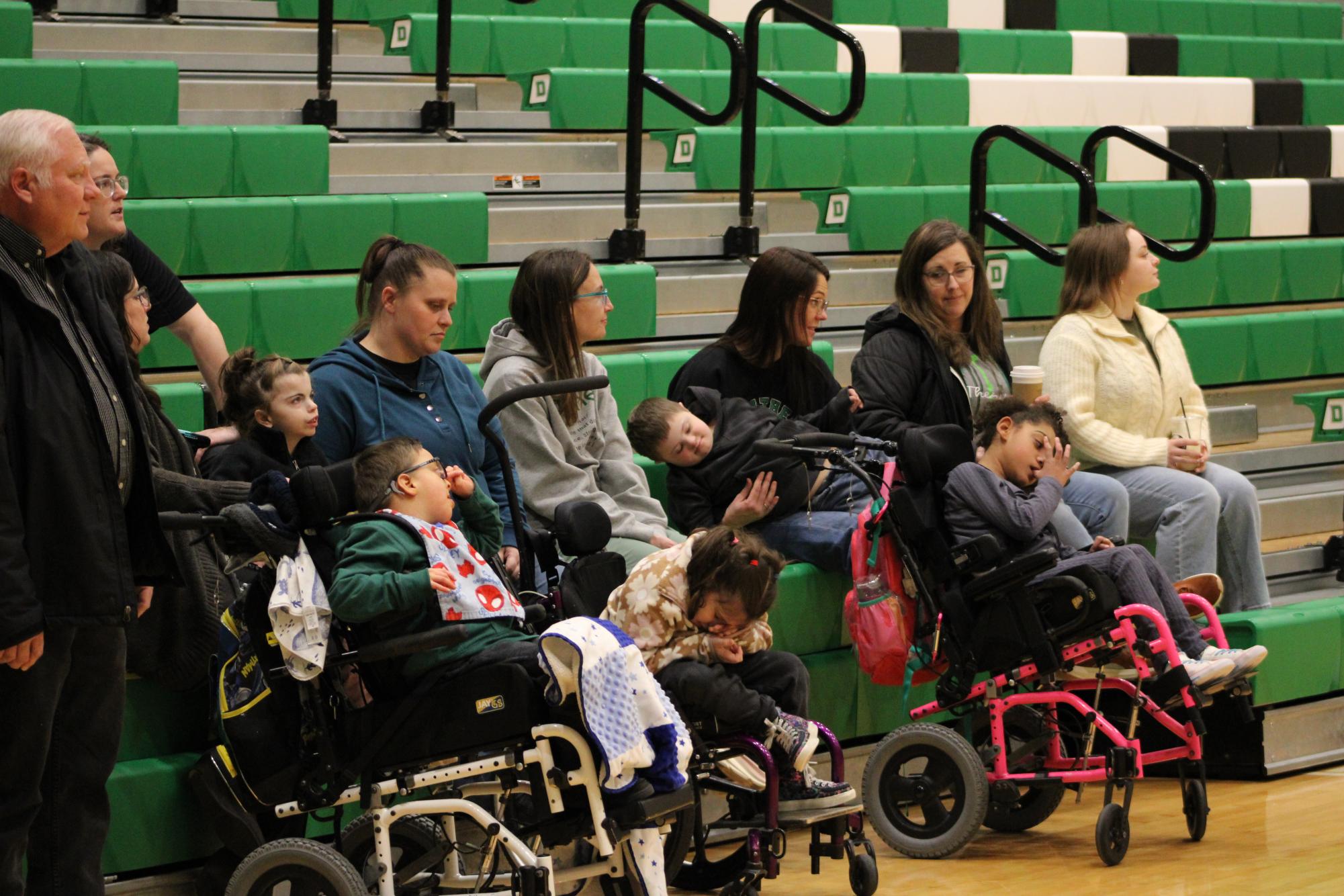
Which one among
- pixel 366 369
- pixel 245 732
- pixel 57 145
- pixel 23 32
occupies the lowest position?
pixel 245 732

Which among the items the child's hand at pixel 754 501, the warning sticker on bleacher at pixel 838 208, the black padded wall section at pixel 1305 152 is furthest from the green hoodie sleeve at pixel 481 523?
the black padded wall section at pixel 1305 152

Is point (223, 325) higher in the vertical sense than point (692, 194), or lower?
lower

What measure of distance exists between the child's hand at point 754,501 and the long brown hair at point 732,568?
679mm

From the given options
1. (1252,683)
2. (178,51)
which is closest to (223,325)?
(178,51)

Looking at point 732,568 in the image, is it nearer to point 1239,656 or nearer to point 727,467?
point 727,467

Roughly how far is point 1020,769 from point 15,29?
3091mm

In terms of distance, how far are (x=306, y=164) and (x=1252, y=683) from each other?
2.73 metres

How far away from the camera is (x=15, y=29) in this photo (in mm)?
4586

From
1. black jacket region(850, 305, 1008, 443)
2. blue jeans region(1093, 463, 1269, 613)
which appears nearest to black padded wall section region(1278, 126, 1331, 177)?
blue jeans region(1093, 463, 1269, 613)

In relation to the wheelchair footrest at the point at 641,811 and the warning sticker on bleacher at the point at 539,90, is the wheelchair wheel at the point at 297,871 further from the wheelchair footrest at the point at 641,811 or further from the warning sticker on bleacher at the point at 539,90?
the warning sticker on bleacher at the point at 539,90

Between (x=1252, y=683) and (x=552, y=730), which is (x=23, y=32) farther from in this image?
(x=1252, y=683)

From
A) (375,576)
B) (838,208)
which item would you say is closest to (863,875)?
(375,576)

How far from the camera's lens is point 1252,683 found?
14.0 feet

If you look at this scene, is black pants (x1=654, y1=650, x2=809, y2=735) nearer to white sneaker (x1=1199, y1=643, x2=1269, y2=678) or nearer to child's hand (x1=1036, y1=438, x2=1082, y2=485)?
child's hand (x1=1036, y1=438, x2=1082, y2=485)
